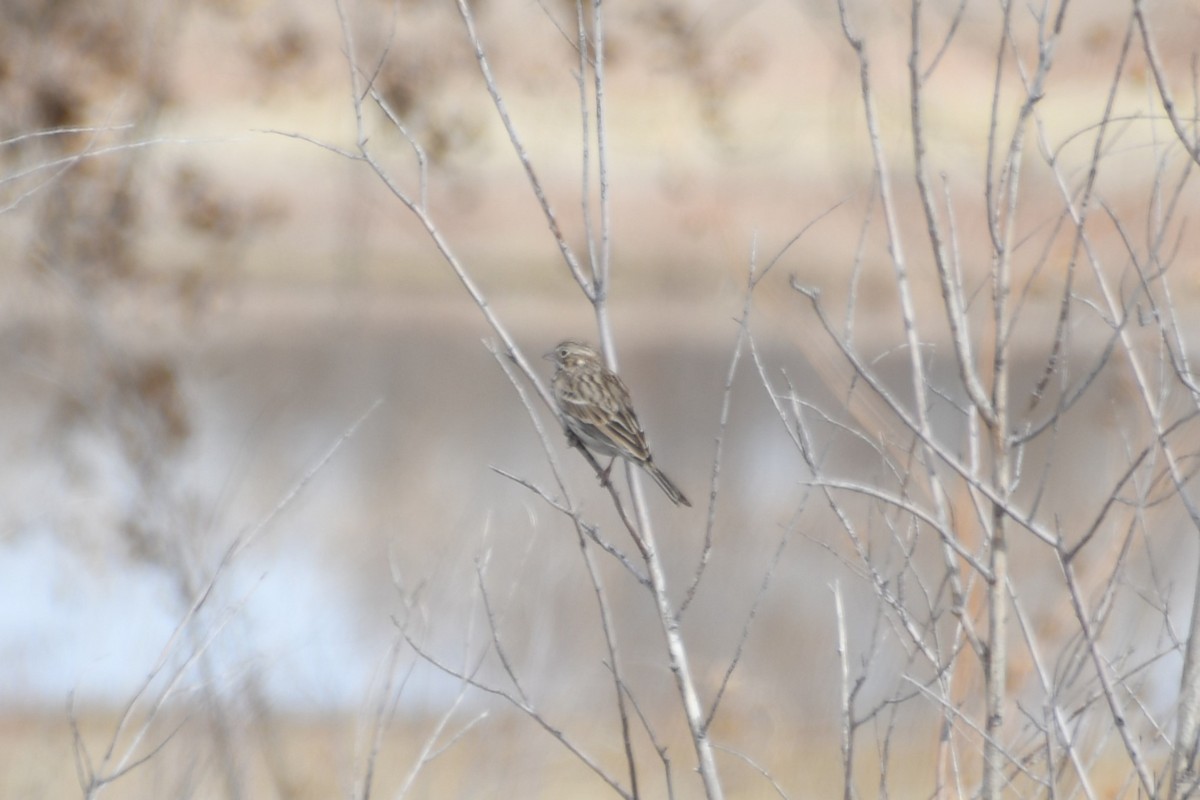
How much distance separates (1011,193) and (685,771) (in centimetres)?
472

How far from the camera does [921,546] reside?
19.6 ft

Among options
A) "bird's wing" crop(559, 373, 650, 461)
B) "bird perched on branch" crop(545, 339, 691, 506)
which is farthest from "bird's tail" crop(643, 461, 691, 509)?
"bird's wing" crop(559, 373, 650, 461)

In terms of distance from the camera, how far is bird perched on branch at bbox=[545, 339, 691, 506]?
4336 millimetres

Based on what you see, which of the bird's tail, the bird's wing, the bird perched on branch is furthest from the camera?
the bird's wing

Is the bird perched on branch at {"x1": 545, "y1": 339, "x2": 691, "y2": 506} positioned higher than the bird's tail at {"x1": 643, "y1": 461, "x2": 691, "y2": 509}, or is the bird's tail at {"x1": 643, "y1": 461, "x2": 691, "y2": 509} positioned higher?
the bird perched on branch at {"x1": 545, "y1": 339, "x2": 691, "y2": 506}

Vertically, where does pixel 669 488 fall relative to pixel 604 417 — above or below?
below

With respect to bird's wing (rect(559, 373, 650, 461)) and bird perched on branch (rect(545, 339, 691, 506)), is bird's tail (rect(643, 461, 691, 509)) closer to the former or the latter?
bird perched on branch (rect(545, 339, 691, 506))

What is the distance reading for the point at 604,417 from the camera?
15.1 ft

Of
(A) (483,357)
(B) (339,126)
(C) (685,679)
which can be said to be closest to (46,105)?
(B) (339,126)

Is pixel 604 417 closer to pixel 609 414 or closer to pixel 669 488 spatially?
pixel 609 414

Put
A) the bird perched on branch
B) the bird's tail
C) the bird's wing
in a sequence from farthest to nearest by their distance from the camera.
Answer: the bird's wing, the bird perched on branch, the bird's tail

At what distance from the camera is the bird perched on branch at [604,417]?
4336 millimetres

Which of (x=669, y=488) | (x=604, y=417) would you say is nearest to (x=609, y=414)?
(x=604, y=417)

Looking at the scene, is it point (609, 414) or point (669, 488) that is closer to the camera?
point (669, 488)
